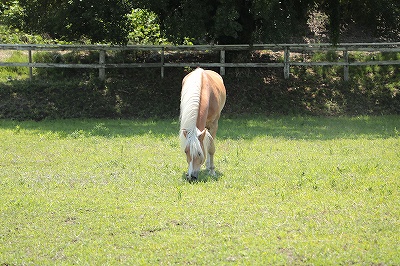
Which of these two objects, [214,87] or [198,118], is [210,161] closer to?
[198,118]

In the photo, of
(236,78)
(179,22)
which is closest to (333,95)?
(236,78)

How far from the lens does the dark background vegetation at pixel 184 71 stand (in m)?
19.3

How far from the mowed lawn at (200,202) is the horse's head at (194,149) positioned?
0.24 m

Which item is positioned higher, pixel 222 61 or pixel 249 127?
pixel 222 61

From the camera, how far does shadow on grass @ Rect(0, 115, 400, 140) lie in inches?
604

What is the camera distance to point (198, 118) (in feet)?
32.3

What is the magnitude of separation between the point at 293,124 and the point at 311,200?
362 inches

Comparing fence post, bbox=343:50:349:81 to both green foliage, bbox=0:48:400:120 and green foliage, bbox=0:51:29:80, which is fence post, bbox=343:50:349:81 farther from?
green foliage, bbox=0:51:29:80

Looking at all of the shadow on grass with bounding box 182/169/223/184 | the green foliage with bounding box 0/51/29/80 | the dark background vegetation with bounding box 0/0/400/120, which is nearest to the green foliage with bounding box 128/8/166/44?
the dark background vegetation with bounding box 0/0/400/120

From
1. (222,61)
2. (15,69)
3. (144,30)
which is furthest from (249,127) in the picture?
(15,69)

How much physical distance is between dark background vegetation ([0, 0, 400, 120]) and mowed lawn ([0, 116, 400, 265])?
5.42m

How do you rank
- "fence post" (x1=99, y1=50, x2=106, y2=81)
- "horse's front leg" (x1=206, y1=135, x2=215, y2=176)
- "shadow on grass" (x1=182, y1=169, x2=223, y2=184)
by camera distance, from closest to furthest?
"shadow on grass" (x1=182, y1=169, x2=223, y2=184) < "horse's front leg" (x1=206, y1=135, x2=215, y2=176) < "fence post" (x1=99, y1=50, x2=106, y2=81)

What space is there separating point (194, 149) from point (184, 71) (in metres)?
13.1

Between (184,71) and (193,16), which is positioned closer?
(193,16)
